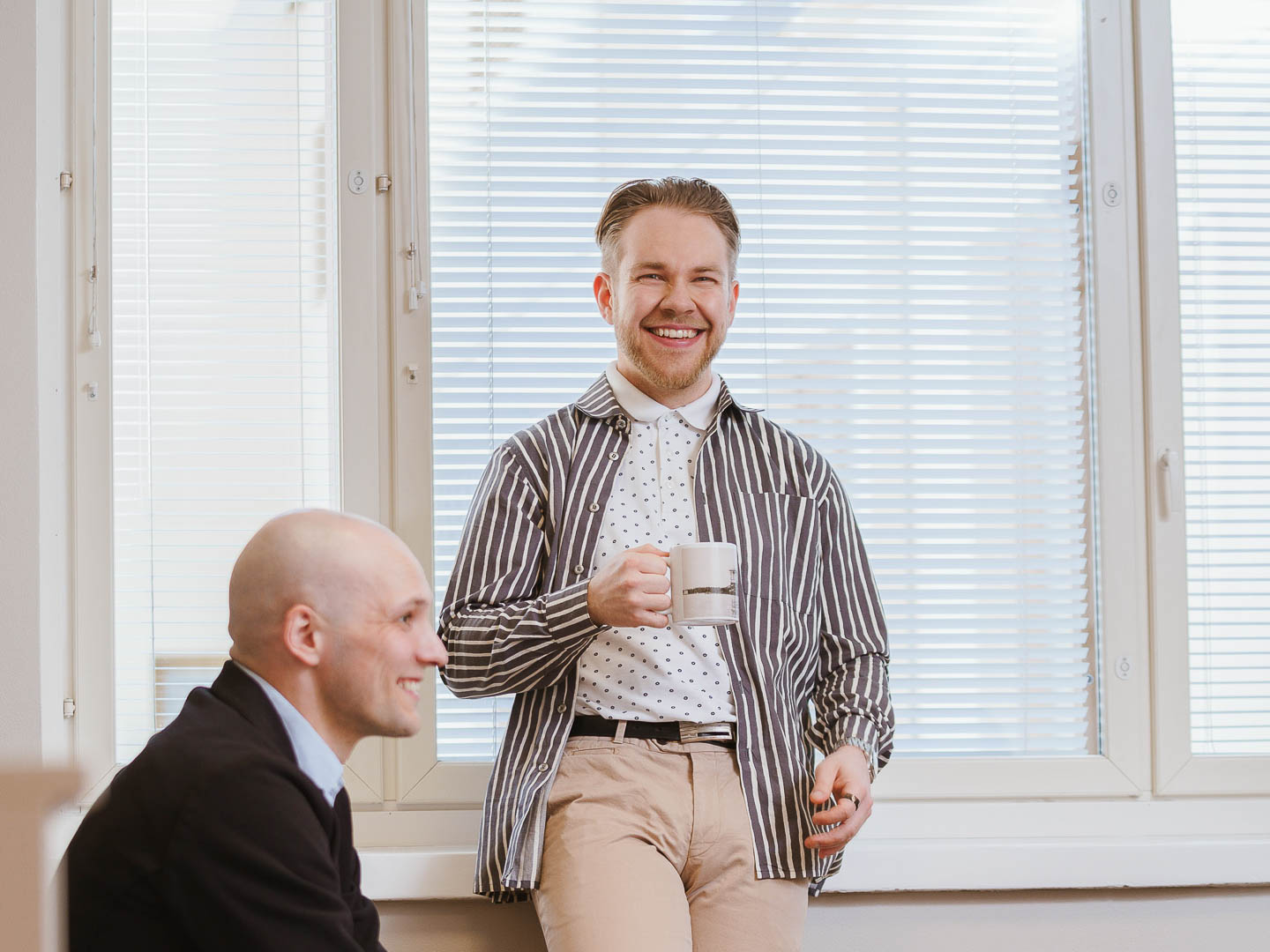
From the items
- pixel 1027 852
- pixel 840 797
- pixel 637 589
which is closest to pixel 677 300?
pixel 637 589

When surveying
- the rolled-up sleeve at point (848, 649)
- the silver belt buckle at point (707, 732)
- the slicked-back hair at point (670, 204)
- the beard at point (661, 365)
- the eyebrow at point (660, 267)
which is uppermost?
the slicked-back hair at point (670, 204)

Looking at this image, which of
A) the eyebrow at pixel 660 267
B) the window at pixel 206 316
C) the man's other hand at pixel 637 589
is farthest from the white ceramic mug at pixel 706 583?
the window at pixel 206 316

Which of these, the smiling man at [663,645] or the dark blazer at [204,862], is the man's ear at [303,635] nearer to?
the dark blazer at [204,862]

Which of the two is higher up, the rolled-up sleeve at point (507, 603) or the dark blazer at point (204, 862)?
the rolled-up sleeve at point (507, 603)

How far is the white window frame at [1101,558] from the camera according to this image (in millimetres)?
1974

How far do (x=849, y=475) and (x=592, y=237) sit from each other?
645mm

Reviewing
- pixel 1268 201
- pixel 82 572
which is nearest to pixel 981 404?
pixel 1268 201

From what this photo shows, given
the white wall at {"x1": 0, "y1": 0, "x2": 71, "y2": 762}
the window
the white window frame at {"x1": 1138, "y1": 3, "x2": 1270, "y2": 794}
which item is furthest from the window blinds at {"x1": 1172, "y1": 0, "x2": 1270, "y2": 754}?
the white wall at {"x1": 0, "y1": 0, "x2": 71, "y2": 762}

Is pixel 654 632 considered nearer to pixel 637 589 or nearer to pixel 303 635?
pixel 637 589

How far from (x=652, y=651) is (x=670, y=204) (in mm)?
691

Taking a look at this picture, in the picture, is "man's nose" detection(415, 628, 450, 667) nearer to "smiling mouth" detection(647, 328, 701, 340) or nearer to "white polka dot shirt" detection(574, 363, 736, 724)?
"white polka dot shirt" detection(574, 363, 736, 724)

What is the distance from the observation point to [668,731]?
166 centimetres

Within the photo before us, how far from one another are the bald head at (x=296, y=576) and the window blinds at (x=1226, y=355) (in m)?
1.66

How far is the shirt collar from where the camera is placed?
1799 mm
